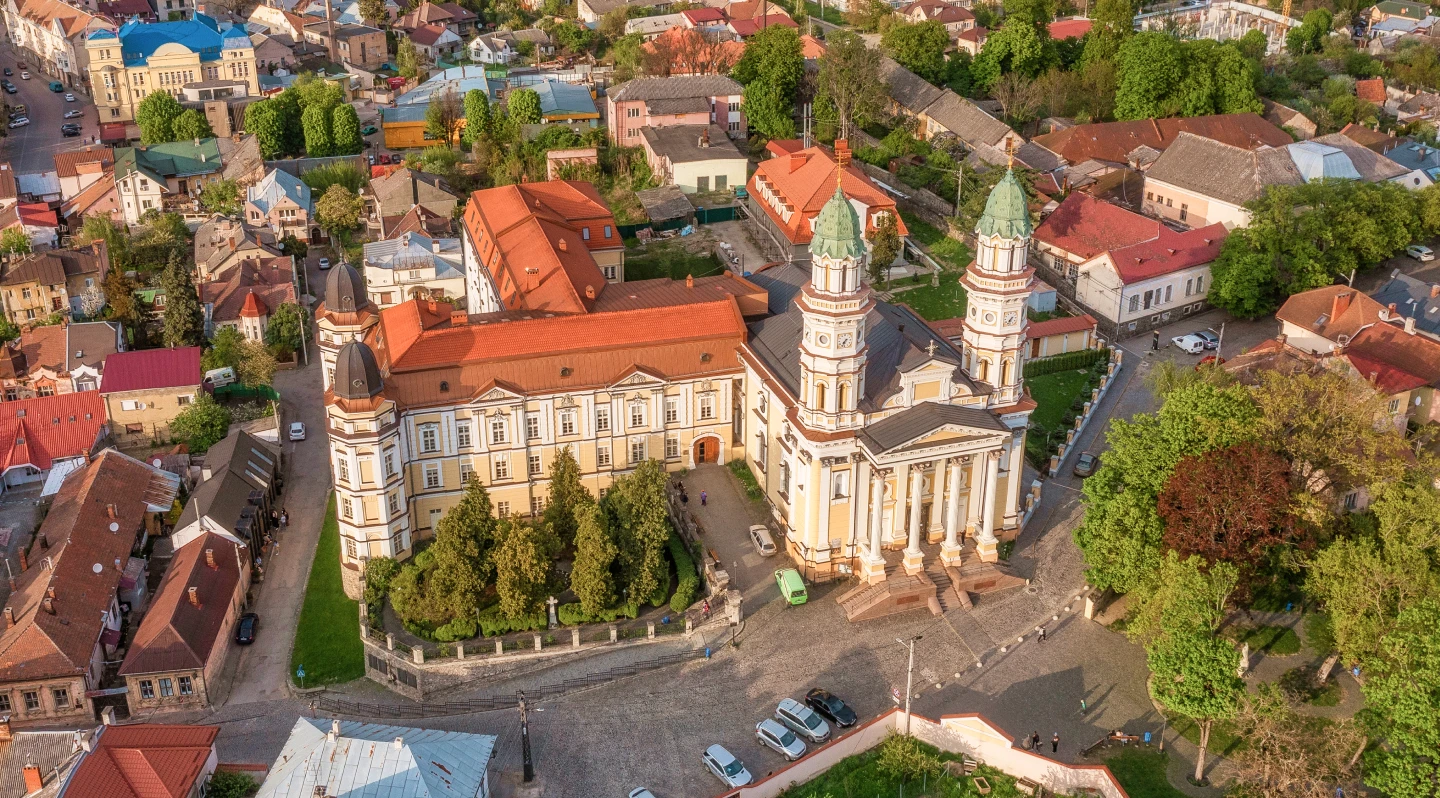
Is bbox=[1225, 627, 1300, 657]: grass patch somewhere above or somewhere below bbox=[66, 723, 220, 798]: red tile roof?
below

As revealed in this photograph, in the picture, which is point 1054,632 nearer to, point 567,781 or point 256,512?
point 567,781

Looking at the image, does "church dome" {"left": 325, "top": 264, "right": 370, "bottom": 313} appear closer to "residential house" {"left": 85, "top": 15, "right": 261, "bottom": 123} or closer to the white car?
the white car

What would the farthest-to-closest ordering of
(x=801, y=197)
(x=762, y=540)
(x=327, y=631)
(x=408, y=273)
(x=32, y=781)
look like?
(x=801, y=197), (x=408, y=273), (x=762, y=540), (x=327, y=631), (x=32, y=781)

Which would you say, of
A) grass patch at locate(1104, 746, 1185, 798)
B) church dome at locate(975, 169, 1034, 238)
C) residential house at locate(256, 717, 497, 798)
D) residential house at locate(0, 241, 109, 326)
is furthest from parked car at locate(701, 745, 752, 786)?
residential house at locate(0, 241, 109, 326)

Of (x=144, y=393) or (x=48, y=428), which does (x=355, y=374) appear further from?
(x=48, y=428)

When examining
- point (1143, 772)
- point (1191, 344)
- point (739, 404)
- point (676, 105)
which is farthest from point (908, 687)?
point (676, 105)

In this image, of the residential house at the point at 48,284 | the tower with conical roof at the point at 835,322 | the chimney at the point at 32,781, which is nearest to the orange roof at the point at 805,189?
the tower with conical roof at the point at 835,322

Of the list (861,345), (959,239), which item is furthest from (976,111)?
(861,345)
